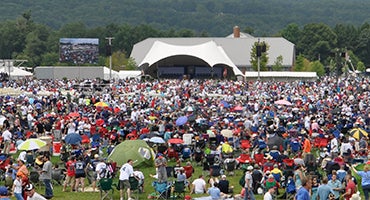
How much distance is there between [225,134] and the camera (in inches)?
1071

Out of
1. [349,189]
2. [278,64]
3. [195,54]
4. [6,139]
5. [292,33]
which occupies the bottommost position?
[278,64]

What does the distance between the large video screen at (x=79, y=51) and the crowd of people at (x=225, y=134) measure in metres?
47.1

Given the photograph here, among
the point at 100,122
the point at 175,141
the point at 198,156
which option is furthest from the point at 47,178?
the point at 100,122

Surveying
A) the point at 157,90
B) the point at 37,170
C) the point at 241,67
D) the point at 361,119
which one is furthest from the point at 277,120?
the point at 241,67

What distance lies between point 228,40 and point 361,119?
9267cm

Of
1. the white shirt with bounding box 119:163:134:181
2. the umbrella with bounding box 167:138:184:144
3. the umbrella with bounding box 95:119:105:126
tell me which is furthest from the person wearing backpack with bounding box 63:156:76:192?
the umbrella with bounding box 95:119:105:126

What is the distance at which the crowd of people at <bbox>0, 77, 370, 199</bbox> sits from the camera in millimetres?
19000

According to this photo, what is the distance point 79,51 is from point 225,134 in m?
68.0

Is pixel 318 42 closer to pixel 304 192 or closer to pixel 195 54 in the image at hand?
pixel 195 54

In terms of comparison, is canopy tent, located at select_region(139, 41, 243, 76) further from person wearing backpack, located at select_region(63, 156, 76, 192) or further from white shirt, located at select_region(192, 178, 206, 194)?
white shirt, located at select_region(192, 178, 206, 194)

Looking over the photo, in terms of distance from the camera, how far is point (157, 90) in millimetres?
51188

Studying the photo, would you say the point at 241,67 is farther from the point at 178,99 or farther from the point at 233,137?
the point at 233,137

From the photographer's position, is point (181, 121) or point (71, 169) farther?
point (181, 121)

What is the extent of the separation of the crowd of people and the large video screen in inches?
1855
